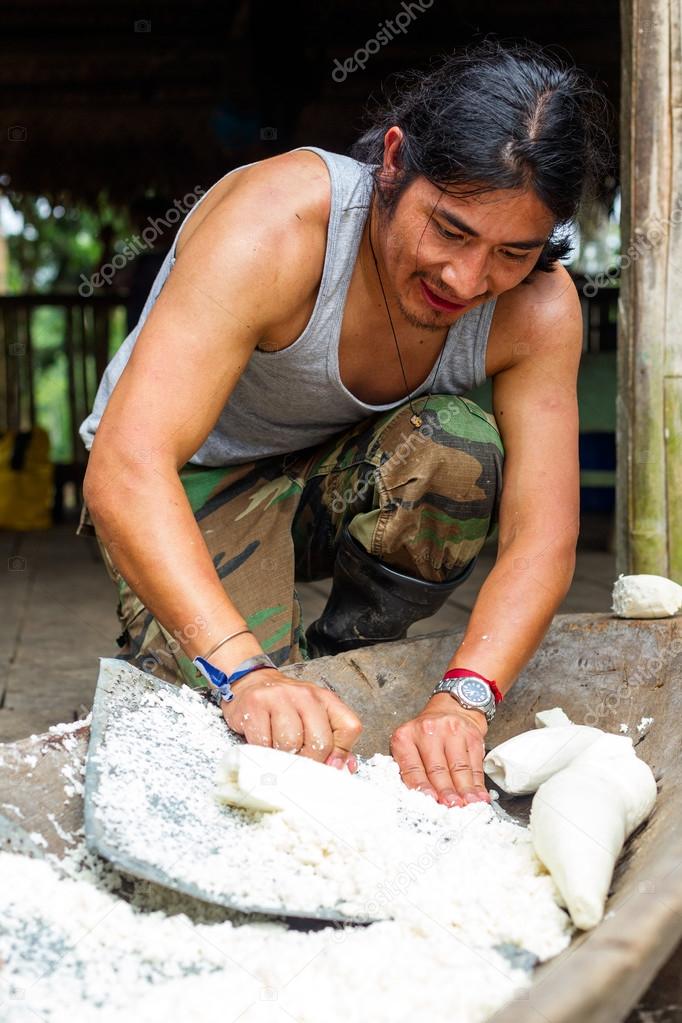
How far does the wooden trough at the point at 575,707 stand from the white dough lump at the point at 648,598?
2 centimetres

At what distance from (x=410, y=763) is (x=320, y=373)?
2.17 ft

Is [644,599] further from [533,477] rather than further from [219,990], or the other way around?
[219,990]

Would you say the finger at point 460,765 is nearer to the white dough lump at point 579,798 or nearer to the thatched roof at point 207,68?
the white dough lump at point 579,798

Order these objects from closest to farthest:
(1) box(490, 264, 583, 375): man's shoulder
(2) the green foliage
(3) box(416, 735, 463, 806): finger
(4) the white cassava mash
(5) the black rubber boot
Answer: (4) the white cassava mash
(3) box(416, 735, 463, 806): finger
(1) box(490, 264, 583, 375): man's shoulder
(5) the black rubber boot
(2) the green foliage

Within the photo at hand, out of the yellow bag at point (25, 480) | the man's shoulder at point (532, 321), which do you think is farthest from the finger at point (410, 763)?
the yellow bag at point (25, 480)

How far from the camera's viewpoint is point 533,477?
174 cm

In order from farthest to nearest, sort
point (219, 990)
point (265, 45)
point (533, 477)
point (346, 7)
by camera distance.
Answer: point (265, 45) < point (346, 7) < point (533, 477) < point (219, 990)

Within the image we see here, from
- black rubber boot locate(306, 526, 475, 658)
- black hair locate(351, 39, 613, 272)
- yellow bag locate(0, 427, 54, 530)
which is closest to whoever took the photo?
black hair locate(351, 39, 613, 272)

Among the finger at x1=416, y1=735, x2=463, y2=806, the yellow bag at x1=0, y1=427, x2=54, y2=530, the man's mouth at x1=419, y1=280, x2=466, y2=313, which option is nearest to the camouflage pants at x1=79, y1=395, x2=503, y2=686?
the man's mouth at x1=419, y1=280, x2=466, y2=313

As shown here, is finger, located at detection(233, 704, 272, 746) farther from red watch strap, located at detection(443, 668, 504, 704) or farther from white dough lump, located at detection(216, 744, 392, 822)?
red watch strap, located at detection(443, 668, 504, 704)

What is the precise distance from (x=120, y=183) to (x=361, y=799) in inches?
242

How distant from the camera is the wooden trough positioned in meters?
1.02

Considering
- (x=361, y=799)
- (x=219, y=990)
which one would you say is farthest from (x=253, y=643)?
(x=219, y=990)

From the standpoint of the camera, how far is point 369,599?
1974mm
